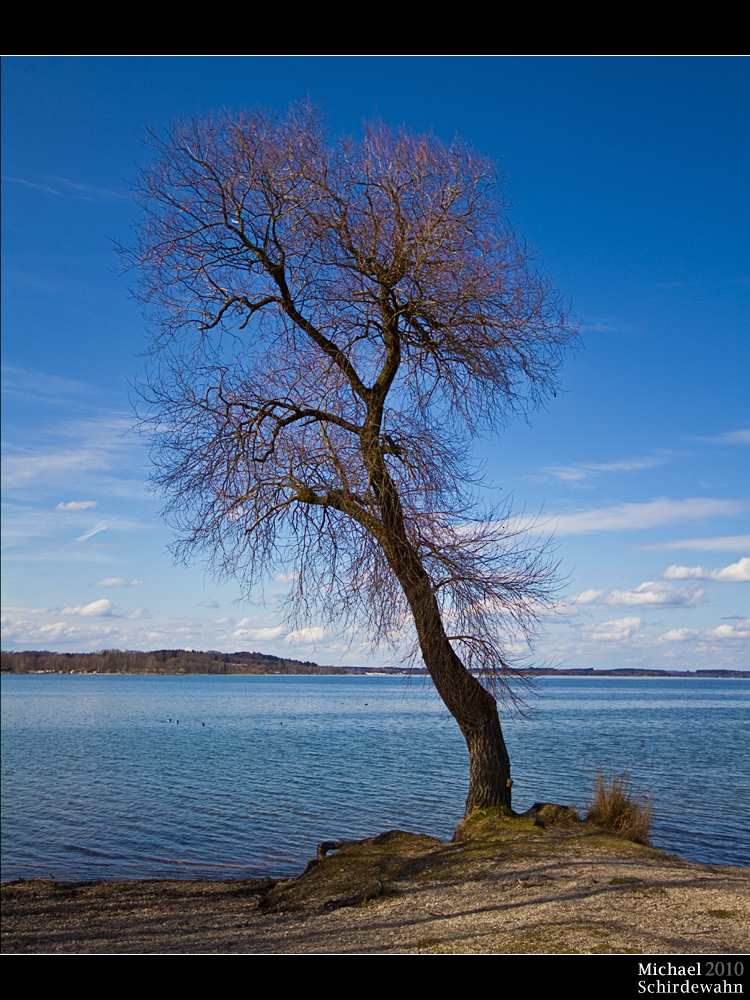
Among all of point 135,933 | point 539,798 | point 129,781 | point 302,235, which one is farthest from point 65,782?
point 302,235

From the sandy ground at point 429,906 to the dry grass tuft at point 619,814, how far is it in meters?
0.94

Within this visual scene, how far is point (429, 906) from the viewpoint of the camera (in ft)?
26.7

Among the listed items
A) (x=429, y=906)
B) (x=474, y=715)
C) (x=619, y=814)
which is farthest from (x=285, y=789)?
(x=429, y=906)

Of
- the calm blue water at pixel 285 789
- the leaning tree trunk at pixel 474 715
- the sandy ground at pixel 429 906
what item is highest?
the leaning tree trunk at pixel 474 715

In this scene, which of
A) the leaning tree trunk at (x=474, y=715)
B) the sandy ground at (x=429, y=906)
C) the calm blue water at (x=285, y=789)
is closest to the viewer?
the sandy ground at (x=429, y=906)

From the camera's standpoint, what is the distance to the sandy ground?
6.73m

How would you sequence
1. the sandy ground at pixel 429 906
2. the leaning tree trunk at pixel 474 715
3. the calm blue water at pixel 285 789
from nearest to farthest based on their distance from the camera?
the sandy ground at pixel 429 906 < the leaning tree trunk at pixel 474 715 < the calm blue water at pixel 285 789

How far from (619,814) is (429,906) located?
461 centimetres

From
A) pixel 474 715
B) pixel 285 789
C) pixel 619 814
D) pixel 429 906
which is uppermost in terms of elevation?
pixel 474 715

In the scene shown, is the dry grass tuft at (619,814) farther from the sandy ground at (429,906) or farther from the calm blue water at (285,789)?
the calm blue water at (285,789)

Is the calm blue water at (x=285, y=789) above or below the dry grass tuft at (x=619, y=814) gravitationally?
below

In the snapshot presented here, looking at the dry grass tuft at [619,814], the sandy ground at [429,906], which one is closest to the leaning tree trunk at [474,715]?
the sandy ground at [429,906]

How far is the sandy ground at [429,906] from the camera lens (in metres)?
6.73

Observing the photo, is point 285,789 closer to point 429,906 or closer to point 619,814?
point 619,814
